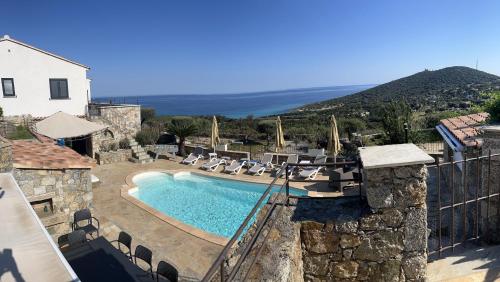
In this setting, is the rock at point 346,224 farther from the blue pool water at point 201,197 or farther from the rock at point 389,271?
the blue pool water at point 201,197

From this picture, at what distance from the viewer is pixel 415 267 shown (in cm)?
359

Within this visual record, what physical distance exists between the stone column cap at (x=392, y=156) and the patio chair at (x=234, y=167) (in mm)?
11754

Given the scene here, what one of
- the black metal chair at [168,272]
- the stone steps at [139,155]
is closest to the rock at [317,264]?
the black metal chair at [168,272]

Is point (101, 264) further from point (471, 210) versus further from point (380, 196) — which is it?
point (471, 210)

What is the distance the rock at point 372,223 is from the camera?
356 centimetres

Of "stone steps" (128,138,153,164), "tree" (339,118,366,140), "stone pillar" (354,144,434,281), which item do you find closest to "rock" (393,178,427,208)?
"stone pillar" (354,144,434,281)

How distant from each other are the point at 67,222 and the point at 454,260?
7.84 metres

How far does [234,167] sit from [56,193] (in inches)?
346

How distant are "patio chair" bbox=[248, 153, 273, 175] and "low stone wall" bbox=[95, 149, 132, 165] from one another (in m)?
7.74

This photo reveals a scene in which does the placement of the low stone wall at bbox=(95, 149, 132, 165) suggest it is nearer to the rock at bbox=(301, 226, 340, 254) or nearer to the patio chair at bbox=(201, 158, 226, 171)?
the patio chair at bbox=(201, 158, 226, 171)

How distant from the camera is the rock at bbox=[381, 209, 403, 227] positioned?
3510 millimetres

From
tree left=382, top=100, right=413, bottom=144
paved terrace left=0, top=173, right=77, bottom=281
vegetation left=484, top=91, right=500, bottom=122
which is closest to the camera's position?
paved terrace left=0, top=173, right=77, bottom=281

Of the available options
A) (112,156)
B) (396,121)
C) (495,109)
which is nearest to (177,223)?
(495,109)

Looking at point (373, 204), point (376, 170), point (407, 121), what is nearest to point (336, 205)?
point (373, 204)
